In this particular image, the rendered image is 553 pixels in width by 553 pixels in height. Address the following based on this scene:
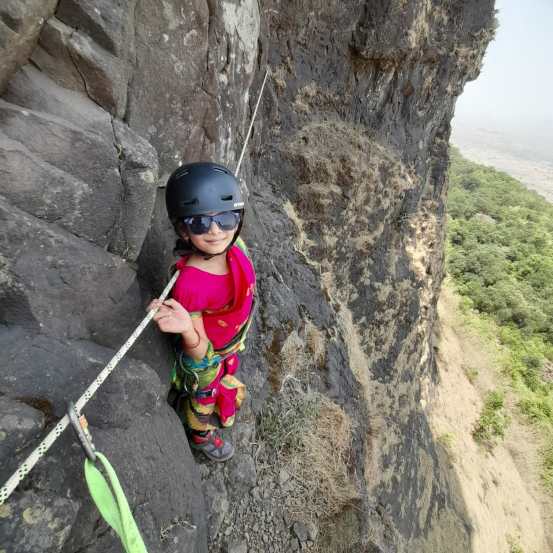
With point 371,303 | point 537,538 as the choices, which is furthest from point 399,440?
point 537,538

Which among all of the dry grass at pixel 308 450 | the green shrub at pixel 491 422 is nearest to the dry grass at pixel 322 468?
the dry grass at pixel 308 450

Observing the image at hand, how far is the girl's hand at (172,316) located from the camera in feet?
8.29

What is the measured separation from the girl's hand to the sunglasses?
0.51 m

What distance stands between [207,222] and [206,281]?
1.38ft

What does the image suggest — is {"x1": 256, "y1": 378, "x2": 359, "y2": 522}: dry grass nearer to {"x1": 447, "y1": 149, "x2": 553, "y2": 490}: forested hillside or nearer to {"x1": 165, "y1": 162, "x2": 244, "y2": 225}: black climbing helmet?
{"x1": 165, "y1": 162, "x2": 244, "y2": 225}: black climbing helmet

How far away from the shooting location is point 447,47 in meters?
10.3

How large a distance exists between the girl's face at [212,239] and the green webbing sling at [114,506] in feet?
4.67

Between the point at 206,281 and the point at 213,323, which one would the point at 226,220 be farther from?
the point at 213,323

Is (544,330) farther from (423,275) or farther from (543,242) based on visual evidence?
(423,275)

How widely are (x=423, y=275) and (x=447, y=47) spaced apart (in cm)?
608

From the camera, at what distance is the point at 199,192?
2643 millimetres

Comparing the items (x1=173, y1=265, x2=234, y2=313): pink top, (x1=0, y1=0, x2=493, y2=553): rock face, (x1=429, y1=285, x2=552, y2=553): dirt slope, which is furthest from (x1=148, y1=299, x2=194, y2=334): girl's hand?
(x1=429, y1=285, x2=552, y2=553): dirt slope

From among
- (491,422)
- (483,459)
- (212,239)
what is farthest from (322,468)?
(491,422)

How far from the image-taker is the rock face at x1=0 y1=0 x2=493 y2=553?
2.11 m
